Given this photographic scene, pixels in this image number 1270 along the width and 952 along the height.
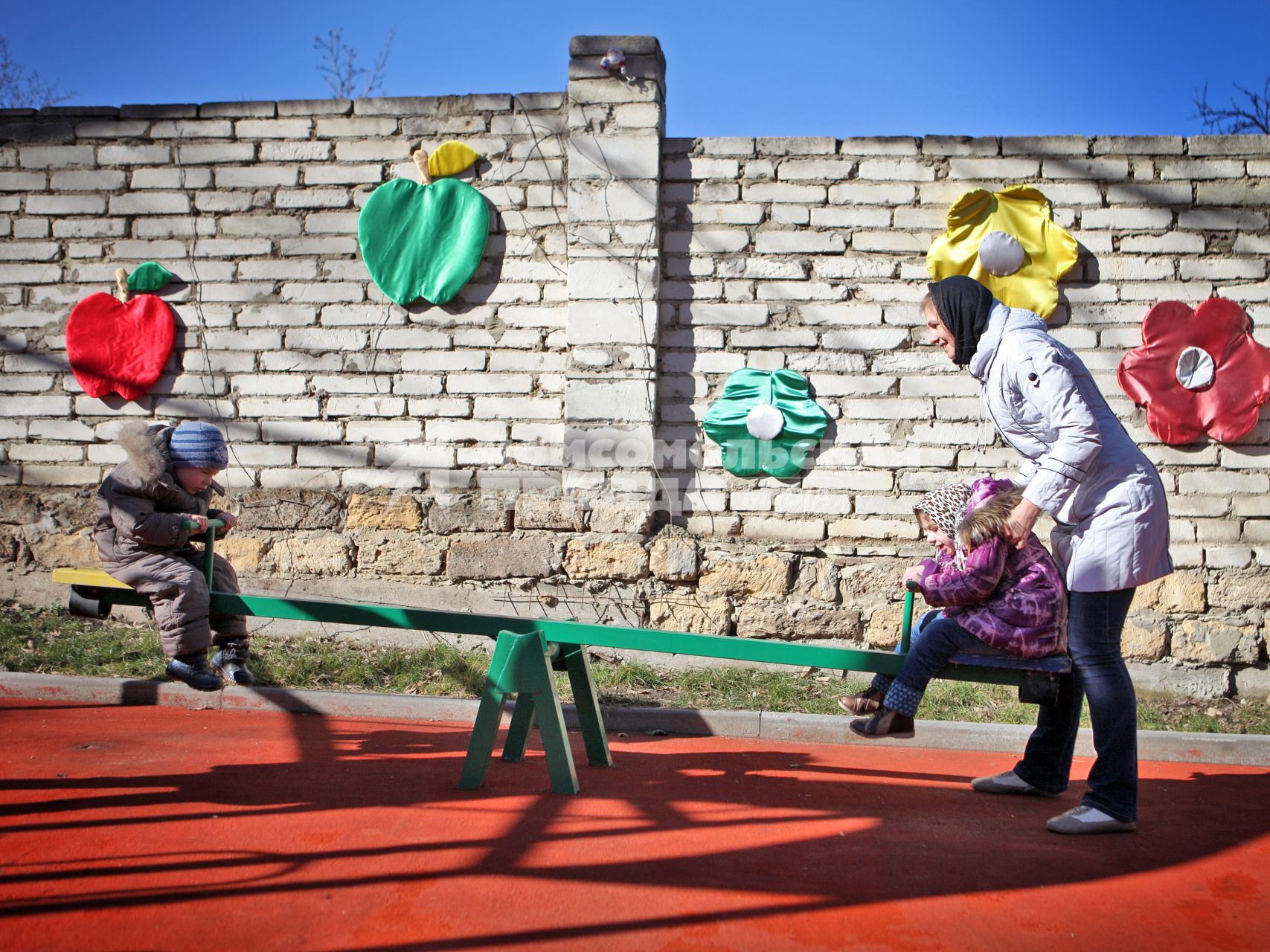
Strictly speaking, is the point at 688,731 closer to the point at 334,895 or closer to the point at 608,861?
the point at 608,861

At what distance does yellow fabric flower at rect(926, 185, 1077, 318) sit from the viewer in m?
6.33

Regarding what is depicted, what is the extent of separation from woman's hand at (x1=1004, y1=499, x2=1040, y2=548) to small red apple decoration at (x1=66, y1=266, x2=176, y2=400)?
223 inches

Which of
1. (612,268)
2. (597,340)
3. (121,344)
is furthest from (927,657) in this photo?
(121,344)

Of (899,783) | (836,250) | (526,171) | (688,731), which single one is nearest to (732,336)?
(836,250)

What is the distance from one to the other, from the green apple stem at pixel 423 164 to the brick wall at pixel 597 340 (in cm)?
12

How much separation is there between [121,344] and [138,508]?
9.59 ft

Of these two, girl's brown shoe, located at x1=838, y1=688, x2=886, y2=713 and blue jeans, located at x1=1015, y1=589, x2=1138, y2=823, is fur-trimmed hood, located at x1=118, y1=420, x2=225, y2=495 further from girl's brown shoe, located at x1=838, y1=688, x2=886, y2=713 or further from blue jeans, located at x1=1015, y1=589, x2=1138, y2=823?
blue jeans, located at x1=1015, y1=589, x2=1138, y2=823

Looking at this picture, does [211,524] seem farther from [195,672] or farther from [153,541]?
[195,672]

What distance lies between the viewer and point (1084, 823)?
347 centimetres

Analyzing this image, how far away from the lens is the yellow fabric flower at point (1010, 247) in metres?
6.33

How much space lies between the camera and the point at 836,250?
6551mm

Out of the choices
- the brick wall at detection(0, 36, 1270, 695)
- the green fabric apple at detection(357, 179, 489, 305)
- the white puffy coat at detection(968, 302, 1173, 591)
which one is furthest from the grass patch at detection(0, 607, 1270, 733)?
the green fabric apple at detection(357, 179, 489, 305)

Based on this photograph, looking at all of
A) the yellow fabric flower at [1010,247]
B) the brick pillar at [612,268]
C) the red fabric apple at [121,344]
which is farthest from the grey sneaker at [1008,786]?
the red fabric apple at [121,344]

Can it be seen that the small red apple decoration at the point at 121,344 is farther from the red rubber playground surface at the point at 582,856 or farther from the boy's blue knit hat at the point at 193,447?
the red rubber playground surface at the point at 582,856
